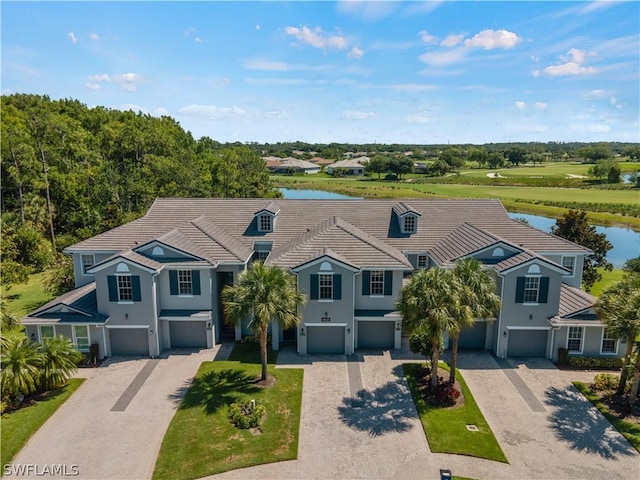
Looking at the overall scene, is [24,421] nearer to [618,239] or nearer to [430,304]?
[430,304]

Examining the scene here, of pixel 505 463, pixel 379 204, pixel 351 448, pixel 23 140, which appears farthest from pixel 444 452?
pixel 23 140

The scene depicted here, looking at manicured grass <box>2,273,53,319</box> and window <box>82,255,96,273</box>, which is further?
manicured grass <box>2,273,53,319</box>

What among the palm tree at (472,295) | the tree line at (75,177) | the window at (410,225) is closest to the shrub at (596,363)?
the palm tree at (472,295)

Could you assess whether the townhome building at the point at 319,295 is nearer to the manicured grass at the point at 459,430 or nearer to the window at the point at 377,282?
the window at the point at 377,282

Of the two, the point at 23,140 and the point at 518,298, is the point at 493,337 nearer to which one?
the point at 518,298

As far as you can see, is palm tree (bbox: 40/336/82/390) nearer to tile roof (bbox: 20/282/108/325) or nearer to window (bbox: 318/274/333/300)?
tile roof (bbox: 20/282/108/325)

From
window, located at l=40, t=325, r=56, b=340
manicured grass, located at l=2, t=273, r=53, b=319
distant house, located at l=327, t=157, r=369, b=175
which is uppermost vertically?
distant house, located at l=327, t=157, r=369, b=175

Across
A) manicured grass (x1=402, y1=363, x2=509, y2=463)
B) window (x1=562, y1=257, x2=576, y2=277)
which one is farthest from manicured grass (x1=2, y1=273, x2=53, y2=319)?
window (x1=562, y1=257, x2=576, y2=277)
